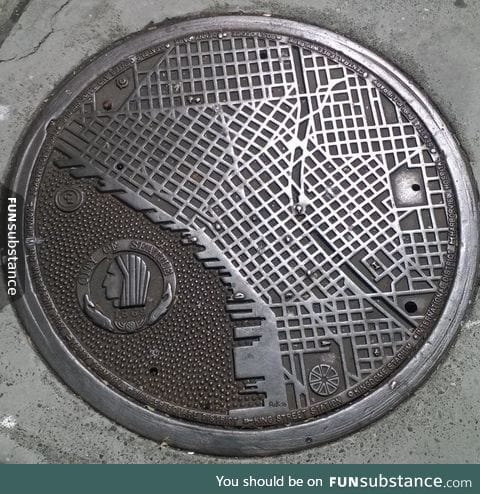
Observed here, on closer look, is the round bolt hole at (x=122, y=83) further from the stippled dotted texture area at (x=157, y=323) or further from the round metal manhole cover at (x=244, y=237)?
the stippled dotted texture area at (x=157, y=323)

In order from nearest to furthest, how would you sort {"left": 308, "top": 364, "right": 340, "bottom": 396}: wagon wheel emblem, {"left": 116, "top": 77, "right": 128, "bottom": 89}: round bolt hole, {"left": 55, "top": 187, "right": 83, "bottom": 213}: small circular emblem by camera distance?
1. {"left": 308, "top": 364, "right": 340, "bottom": 396}: wagon wheel emblem
2. {"left": 55, "top": 187, "right": 83, "bottom": 213}: small circular emblem
3. {"left": 116, "top": 77, "right": 128, "bottom": 89}: round bolt hole

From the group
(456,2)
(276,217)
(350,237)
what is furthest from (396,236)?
(456,2)

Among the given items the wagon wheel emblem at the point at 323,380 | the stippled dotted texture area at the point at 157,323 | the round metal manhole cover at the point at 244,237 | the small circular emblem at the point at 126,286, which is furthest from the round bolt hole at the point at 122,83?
the wagon wheel emblem at the point at 323,380

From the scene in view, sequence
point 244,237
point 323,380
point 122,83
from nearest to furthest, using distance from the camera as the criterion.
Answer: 1. point 323,380
2. point 244,237
3. point 122,83

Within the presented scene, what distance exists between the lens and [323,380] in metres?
2.58

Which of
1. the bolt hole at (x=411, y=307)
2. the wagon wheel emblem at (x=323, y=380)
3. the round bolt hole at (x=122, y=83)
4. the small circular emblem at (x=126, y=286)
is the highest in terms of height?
the round bolt hole at (x=122, y=83)

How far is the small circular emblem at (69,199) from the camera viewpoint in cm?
280

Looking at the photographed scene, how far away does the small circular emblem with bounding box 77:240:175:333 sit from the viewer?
2656mm

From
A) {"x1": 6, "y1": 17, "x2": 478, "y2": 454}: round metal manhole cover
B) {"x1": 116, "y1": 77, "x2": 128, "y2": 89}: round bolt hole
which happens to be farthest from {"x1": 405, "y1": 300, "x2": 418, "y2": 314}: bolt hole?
{"x1": 116, "y1": 77, "x2": 128, "y2": 89}: round bolt hole

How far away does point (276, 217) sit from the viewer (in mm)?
2746

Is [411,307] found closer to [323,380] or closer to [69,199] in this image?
[323,380]

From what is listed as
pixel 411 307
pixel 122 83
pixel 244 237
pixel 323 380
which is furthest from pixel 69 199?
pixel 411 307

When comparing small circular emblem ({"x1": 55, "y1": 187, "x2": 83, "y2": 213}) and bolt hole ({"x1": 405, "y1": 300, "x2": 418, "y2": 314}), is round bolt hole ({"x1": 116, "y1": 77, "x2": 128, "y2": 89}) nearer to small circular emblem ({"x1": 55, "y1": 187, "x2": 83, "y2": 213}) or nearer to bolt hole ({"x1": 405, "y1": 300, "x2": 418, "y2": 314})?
small circular emblem ({"x1": 55, "y1": 187, "x2": 83, "y2": 213})

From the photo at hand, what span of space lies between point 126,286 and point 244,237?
0.60 m
